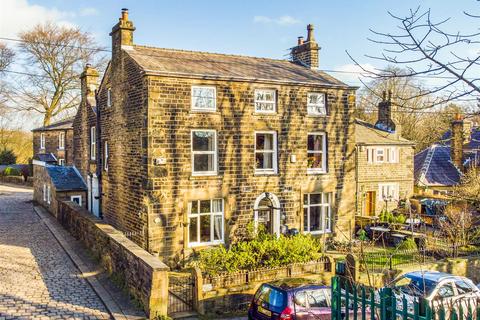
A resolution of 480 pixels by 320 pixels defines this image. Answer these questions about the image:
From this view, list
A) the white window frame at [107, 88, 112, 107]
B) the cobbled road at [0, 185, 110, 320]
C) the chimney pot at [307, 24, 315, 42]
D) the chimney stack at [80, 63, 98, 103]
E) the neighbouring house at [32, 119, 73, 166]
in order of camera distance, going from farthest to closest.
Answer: the neighbouring house at [32, 119, 73, 166], the chimney stack at [80, 63, 98, 103], the chimney pot at [307, 24, 315, 42], the white window frame at [107, 88, 112, 107], the cobbled road at [0, 185, 110, 320]

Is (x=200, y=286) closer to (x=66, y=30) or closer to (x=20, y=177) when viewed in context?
(x=20, y=177)

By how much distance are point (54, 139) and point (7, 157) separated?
48.5 feet

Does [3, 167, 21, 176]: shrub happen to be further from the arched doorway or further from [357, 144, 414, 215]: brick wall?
the arched doorway

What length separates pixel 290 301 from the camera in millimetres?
10523

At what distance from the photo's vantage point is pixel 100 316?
11.2m

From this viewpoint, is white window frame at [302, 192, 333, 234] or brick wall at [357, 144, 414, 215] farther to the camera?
brick wall at [357, 144, 414, 215]

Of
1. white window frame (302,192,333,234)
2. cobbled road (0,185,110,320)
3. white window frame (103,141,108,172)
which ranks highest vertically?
white window frame (103,141,108,172)

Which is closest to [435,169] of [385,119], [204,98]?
[385,119]

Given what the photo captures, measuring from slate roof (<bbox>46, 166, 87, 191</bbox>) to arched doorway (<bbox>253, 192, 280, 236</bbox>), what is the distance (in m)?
12.3

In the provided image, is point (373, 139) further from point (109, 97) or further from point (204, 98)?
point (109, 97)

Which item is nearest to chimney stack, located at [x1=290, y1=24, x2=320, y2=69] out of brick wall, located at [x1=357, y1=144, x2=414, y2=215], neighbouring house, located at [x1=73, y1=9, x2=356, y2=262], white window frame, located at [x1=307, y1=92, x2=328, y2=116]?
neighbouring house, located at [x1=73, y1=9, x2=356, y2=262]

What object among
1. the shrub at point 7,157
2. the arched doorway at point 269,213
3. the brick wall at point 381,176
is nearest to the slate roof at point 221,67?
the arched doorway at point 269,213

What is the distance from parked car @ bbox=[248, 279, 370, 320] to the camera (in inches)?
412

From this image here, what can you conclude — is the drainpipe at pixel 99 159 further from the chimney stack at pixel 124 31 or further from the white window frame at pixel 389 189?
the white window frame at pixel 389 189
